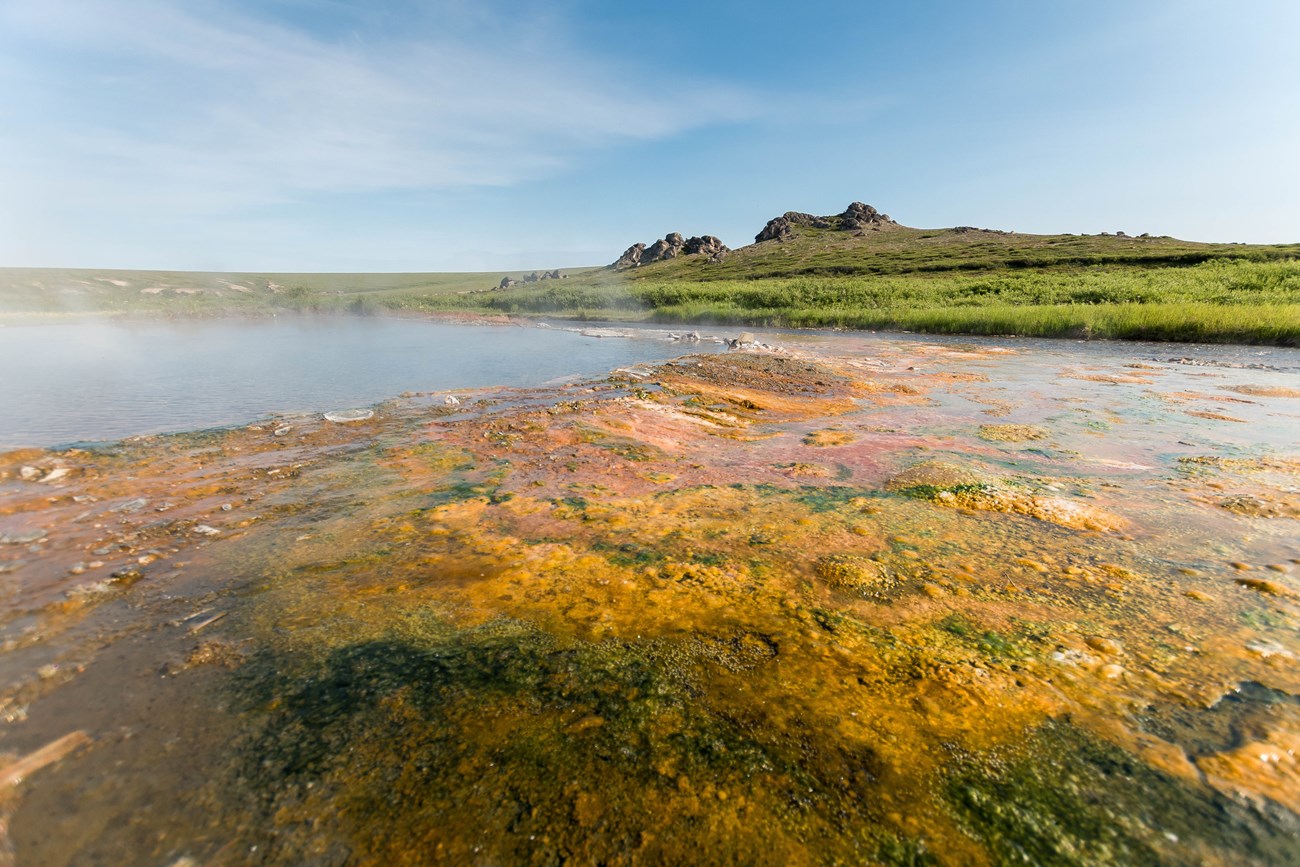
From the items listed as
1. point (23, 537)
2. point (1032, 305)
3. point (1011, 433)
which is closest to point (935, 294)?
point (1032, 305)

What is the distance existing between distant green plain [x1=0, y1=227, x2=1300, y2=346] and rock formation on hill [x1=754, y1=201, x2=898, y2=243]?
50.7 feet

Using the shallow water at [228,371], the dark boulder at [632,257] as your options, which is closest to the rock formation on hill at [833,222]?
the dark boulder at [632,257]

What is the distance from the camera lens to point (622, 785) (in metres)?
1.79

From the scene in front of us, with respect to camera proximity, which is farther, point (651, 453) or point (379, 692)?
point (651, 453)

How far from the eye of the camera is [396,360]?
15.1 m

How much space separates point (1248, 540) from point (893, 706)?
11.2ft

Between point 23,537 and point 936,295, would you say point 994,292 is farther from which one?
point 23,537

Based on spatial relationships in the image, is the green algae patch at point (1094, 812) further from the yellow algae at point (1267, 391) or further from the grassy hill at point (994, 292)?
the grassy hill at point (994, 292)

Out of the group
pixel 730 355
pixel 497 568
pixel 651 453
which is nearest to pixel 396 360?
pixel 730 355

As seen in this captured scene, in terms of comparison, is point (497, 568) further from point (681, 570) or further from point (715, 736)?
point (715, 736)

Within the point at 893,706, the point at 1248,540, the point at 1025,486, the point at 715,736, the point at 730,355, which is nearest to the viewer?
the point at 715,736

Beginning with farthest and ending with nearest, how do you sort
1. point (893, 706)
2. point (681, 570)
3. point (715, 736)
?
point (681, 570)
point (893, 706)
point (715, 736)

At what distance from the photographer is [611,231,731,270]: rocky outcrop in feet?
286

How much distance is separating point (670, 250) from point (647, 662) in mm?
93436
